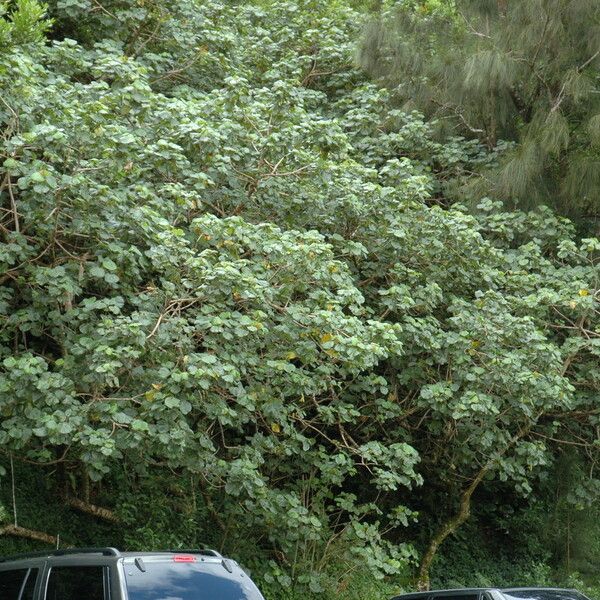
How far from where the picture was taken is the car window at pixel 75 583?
680 centimetres

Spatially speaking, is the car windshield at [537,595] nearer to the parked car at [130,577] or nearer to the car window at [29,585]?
the parked car at [130,577]

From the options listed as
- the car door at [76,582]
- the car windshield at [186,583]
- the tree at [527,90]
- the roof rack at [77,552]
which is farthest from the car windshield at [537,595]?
the tree at [527,90]

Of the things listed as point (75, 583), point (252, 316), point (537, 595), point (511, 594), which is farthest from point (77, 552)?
point (537, 595)

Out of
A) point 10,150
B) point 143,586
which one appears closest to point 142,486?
point 10,150

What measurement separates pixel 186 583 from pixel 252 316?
14.3ft

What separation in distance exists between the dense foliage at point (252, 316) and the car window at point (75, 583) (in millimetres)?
2377

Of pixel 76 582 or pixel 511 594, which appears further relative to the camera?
pixel 511 594

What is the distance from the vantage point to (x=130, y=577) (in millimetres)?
6727

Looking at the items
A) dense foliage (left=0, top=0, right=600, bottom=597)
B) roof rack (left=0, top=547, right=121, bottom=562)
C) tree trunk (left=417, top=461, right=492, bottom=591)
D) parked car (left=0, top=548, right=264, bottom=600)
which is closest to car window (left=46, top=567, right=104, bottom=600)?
parked car (left=0, top=548, right=264, bottom=600)

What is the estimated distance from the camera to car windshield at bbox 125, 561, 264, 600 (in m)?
6.71

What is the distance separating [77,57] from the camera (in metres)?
14.0

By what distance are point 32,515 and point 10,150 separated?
16.9 feet

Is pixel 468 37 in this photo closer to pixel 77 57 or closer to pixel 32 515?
pixel 77 57

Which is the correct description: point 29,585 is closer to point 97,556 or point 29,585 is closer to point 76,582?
point 76,582
